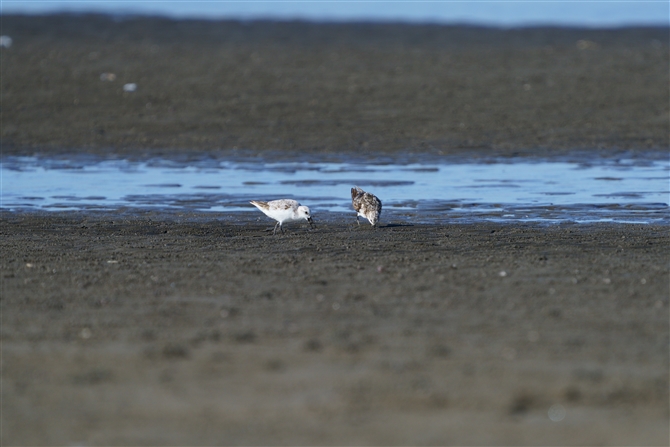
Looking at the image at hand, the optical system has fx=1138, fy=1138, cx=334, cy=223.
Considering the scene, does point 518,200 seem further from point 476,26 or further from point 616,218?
point 476,26

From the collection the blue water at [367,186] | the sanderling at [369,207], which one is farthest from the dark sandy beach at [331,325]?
the blue water at [367,186]

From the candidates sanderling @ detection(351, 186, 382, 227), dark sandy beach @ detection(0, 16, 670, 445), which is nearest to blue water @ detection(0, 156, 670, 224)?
dark sandy beach @ detection(0, 16, 670, 445)

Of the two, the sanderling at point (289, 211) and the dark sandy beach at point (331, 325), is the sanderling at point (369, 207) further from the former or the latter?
the sanderling at point (289, 211)

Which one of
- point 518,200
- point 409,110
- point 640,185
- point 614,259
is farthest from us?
point 409,110

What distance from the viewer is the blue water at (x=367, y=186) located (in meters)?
15.6

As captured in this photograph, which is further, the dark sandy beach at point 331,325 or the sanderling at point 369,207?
the sanderling at point 369,207

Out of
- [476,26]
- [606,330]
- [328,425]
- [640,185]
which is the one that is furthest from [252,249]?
[476,26]

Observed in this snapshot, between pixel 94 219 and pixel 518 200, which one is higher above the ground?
pixel 518 200

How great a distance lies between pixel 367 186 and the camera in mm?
18078

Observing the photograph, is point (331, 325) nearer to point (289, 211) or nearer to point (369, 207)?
point (289, 211)

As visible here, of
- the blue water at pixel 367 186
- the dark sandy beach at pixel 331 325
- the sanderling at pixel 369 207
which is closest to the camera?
the dark sandy beach at pixel 331 325

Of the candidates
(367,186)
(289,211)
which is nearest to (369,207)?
(289,211)

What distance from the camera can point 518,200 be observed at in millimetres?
16297

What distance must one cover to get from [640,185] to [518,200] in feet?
8.77
